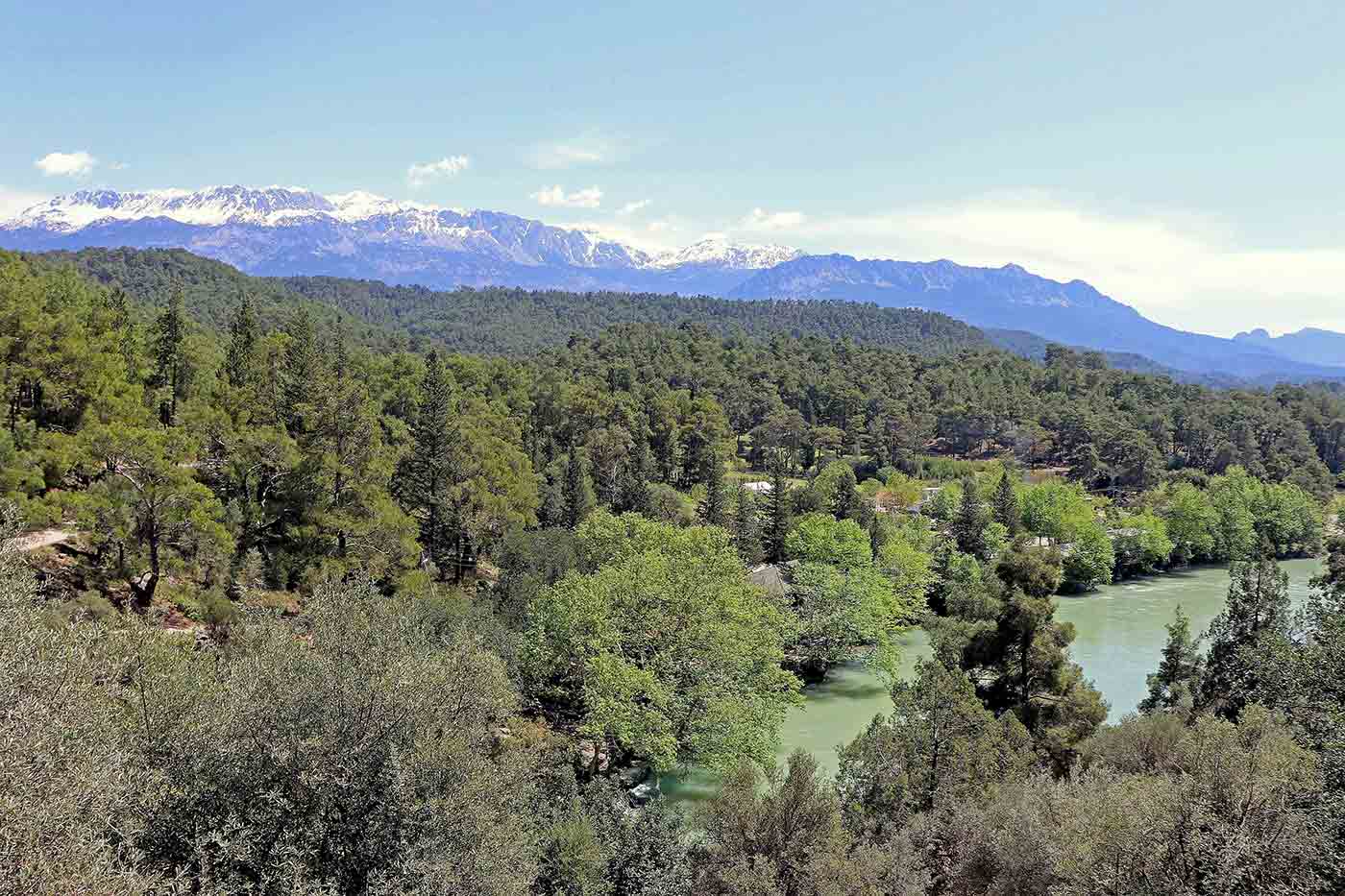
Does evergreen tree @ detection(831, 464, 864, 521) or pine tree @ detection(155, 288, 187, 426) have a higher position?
pine tree @ detection(155, 288, 187, 426)

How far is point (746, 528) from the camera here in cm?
4897

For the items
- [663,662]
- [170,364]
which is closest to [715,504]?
[663,662]

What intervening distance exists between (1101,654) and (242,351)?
4920 centimetres

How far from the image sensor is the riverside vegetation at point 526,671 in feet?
40.8

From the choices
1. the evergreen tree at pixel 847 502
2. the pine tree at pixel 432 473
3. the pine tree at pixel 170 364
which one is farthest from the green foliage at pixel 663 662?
the pine tree at pixel 170 364

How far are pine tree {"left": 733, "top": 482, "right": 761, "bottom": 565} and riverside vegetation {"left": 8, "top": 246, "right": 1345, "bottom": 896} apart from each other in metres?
0.49

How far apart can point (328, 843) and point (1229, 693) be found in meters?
24.4

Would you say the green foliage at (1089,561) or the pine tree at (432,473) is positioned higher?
the pine tree at (432,473)

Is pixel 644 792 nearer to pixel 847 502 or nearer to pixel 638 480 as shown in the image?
pixel 847 502

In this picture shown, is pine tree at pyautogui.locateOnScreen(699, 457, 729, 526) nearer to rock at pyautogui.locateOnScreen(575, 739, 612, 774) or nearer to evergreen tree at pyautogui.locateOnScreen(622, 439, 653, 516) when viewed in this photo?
evergreen tree at pyautogui.locateOnScreen(622, 439, 653, 516)

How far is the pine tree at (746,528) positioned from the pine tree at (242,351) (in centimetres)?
2792

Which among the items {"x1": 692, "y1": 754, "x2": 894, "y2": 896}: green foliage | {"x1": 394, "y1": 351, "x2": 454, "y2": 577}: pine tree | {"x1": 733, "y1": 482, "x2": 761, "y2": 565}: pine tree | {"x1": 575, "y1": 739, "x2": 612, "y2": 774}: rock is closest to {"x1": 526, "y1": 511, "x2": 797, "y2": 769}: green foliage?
{"x1": 575, "y1": 739, "x2": 612, "y2": 774}: rock

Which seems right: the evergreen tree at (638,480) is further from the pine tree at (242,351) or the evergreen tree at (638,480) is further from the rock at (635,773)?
the rock at (635,773)

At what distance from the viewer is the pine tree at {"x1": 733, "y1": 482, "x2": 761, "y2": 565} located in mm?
47281
